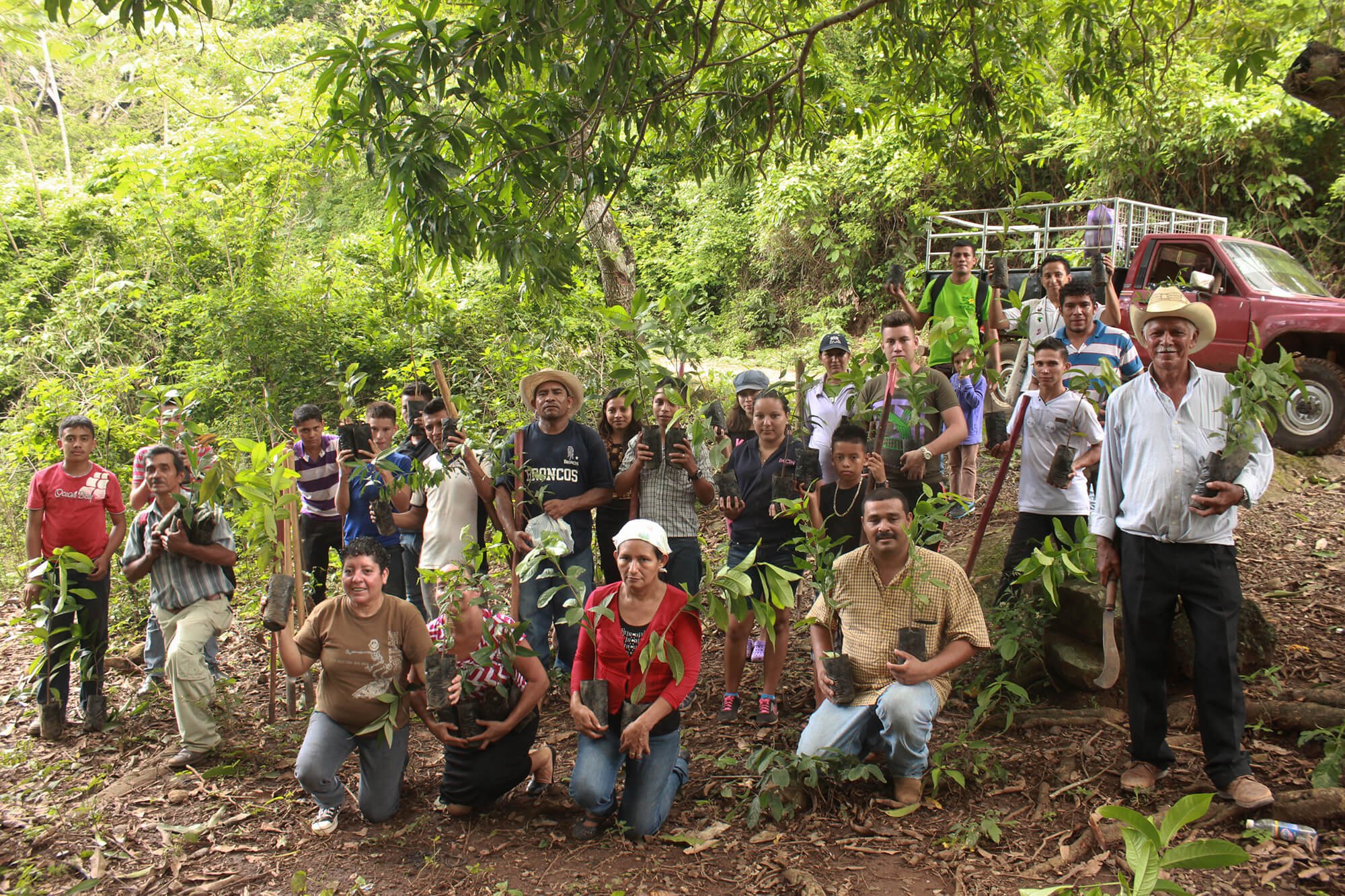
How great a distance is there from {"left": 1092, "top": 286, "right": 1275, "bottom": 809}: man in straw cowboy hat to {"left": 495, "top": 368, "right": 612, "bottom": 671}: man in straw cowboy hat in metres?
2.60

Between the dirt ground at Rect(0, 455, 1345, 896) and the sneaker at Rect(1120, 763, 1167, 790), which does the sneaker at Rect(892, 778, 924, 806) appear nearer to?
the dirt ground at Rect(0, 455, 1345, 896)

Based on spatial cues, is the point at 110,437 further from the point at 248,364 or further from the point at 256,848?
the point at 256,848

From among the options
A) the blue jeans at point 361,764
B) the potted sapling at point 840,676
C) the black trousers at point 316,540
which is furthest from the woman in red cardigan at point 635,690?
the black trousers at point 316,540

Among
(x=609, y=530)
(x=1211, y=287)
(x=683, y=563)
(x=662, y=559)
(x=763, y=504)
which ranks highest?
(x=1211, y=287)

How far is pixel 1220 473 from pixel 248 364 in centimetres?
983

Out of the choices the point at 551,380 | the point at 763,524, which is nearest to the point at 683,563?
the point at 763,524

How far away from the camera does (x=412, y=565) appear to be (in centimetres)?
571

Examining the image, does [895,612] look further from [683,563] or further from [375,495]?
[375,495]

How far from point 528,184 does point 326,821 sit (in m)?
3.07

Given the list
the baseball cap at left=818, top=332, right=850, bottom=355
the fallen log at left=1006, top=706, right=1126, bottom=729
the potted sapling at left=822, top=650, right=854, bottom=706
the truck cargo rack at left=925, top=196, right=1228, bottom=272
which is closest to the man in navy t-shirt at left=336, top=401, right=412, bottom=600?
the baseball cap at left=818, top=332, right=850, bottom=355

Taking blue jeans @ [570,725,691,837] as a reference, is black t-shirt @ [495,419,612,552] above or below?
above

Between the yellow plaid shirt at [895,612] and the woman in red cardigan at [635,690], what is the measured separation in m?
0.71

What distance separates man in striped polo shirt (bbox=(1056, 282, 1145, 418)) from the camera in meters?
4.96

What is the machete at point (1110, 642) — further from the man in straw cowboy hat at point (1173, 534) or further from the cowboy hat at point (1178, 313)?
the cowboy hat at point (1178, 313)
